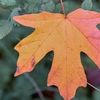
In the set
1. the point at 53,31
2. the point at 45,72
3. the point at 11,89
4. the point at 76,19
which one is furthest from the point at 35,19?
the point at 11,89

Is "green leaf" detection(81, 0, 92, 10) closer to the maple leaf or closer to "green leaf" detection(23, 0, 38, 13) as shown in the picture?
the maple leaf

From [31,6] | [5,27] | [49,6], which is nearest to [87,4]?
[49,6]

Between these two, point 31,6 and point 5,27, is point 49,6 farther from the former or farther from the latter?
point 5,27

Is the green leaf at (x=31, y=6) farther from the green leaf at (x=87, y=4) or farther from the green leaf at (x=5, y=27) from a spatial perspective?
the green leaf at (x=87, y=4)

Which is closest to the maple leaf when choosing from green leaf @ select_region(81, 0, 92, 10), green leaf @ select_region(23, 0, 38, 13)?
green leaf @ select_region(81, 0, 92, 10)

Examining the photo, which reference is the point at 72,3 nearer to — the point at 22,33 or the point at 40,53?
the point at 22,33

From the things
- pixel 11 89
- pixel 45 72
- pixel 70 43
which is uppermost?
pixel 70 43

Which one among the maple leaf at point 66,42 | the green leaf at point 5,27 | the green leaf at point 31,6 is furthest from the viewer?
the green leaf at point 31,6

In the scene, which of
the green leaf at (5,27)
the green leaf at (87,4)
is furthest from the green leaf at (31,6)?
the green leaf at (87,4)
